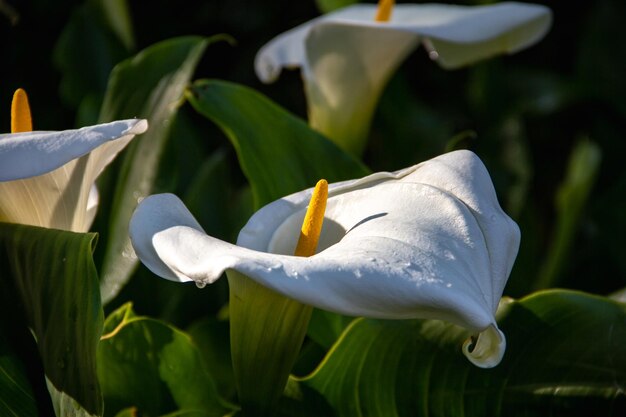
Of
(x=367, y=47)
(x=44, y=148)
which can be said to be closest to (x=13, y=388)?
(x=44, y=148)

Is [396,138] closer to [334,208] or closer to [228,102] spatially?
[228,102]

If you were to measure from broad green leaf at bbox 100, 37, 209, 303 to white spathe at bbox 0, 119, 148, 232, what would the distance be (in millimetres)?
138

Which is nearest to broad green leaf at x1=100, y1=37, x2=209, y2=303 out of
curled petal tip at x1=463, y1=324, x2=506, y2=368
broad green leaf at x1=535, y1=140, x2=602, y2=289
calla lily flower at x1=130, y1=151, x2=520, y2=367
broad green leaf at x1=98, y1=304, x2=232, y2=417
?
broad green leaf at x1=98, y1=304, x2=232, y2=417

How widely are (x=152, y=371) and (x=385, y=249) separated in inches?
11.8

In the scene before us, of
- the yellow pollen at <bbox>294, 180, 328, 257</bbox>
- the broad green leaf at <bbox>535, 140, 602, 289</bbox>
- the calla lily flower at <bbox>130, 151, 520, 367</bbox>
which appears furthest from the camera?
the broad green leaf at <bbox>535, 140, 602, 289</bbox>

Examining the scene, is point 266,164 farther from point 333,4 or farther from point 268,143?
point 333,4

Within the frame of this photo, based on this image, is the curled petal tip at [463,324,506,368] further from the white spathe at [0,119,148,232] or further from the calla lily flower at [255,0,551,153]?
the calla lily flower at [255,0,551,153]

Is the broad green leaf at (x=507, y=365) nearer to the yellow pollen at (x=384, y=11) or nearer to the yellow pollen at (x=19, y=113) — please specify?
the yellow pollen at (x=19, y=113)

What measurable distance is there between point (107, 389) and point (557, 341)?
0.33 meters

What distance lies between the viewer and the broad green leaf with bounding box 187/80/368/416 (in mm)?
550

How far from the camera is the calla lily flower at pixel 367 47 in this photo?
87cm

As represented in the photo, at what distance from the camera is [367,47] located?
880 millimetres

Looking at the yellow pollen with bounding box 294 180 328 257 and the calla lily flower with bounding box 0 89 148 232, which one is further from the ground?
the calla lily flower with bounding box 0 89 148 232

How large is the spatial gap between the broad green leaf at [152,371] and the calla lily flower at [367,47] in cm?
34
